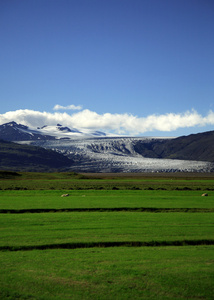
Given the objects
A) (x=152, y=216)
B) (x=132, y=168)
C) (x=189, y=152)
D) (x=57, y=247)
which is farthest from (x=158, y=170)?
(x=57, y=247)

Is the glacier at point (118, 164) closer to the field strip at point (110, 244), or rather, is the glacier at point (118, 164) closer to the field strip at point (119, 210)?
the field strip at point (119, 210)

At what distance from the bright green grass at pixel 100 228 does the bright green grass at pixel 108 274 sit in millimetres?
1883

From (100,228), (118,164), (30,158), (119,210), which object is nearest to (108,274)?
(100,228)

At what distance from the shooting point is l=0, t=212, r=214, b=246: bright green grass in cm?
1428

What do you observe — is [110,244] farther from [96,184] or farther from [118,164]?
[118,164]

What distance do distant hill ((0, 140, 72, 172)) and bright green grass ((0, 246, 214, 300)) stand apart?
14242 centimetres

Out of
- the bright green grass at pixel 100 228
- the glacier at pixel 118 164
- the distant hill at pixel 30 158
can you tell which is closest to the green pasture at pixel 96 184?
the bright green grass at pixel 100 228

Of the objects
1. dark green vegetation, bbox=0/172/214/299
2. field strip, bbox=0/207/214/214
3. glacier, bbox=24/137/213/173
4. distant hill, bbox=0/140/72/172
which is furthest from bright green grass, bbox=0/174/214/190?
distant hill, bbox=0/140/72/172

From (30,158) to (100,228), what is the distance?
516 feet

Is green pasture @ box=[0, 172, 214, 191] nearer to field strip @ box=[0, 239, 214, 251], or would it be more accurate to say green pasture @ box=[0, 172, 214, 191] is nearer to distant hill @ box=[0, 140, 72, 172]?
field strip @ box=[0, 239, 214, 251]

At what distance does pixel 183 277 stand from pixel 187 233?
6.20m

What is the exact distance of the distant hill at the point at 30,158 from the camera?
156 meters

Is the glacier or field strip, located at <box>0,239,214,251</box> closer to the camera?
field strip, located at <box>0,239,214,251</box>

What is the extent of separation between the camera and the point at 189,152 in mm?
198500
